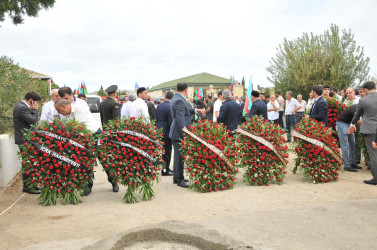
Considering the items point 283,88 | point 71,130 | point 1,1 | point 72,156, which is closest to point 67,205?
point 72,156

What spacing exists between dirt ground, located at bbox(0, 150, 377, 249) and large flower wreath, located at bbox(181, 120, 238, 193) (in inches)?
10.7

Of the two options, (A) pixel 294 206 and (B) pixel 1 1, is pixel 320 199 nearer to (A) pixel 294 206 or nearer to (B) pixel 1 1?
(A) pixel 294 206

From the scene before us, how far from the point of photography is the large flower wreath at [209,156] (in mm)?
7055

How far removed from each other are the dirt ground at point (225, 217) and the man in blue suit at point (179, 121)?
21.1 inches

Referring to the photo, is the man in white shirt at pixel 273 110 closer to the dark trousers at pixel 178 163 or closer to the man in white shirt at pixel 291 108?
the man in white shirt at pixel 291 108

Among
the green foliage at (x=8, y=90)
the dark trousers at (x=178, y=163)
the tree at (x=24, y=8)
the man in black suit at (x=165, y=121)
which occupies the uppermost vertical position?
the tree at (x=24, y=8)

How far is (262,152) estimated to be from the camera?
24.4 feet

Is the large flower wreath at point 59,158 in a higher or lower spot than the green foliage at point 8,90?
lower

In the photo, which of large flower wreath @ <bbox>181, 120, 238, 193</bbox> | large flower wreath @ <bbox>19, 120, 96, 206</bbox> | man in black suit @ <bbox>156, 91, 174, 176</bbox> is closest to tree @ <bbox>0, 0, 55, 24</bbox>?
man in black suit @ <bbox>156, 91, 174, 176</bbox>

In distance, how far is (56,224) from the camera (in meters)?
5.37

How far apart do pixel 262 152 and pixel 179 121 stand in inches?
72.1

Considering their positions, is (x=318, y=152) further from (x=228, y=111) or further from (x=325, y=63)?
(x=325, y=63)

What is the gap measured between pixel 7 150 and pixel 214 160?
5.05 meters

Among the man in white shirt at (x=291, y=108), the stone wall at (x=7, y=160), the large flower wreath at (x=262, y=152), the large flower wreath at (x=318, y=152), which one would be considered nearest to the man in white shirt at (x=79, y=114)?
the stone wall at (x=7, y=160)
